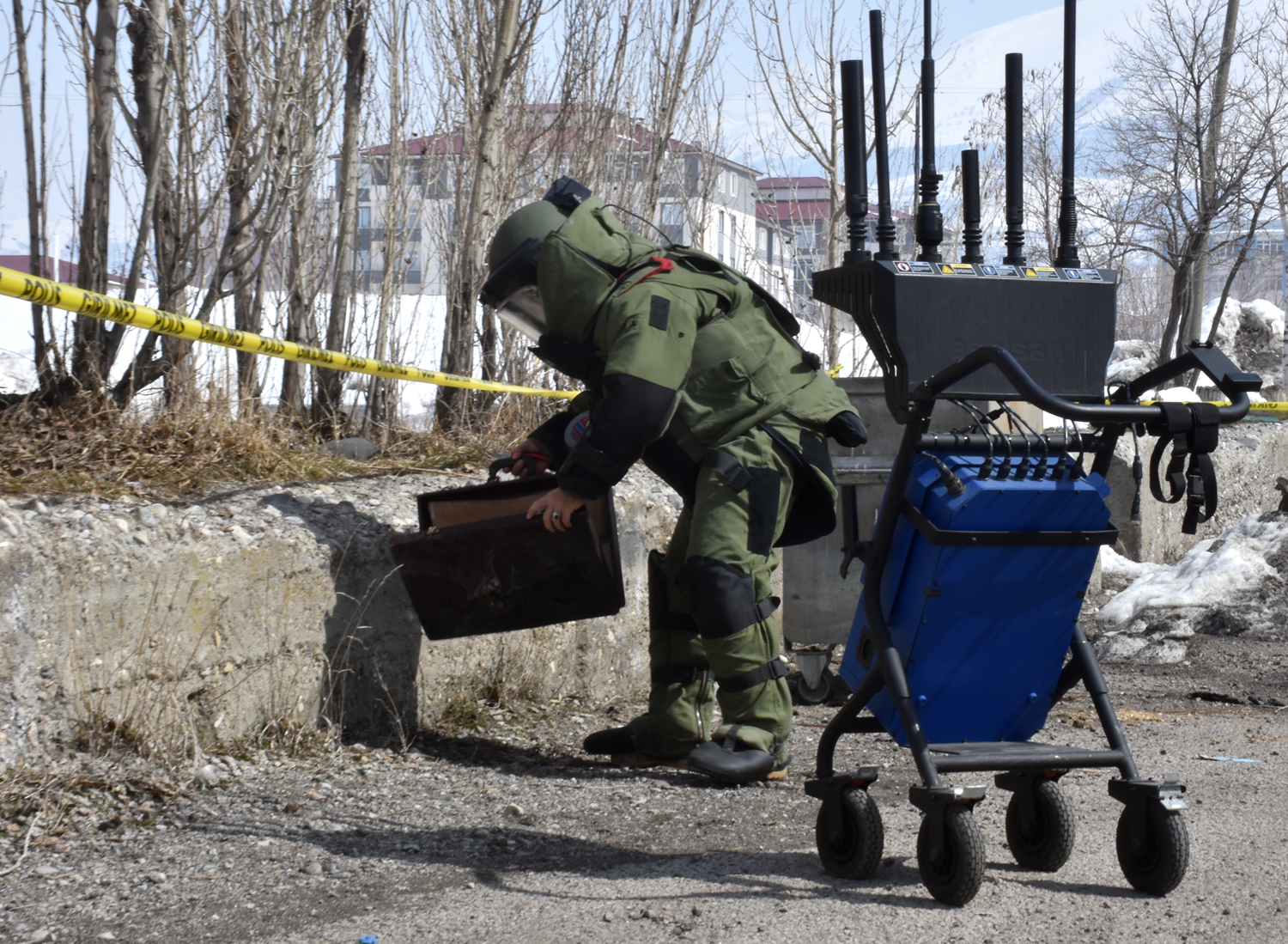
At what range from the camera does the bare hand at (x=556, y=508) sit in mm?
3262

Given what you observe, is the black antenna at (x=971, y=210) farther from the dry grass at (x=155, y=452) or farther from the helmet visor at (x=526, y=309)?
the dry grass at (x=155, y=452)

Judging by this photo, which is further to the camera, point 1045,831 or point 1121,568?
point 1121,568

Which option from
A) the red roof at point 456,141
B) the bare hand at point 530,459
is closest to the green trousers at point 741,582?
the bare hand at point 530,459

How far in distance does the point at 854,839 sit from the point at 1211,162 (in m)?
16.8

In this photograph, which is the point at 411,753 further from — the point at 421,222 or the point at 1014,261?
the point at 421,222

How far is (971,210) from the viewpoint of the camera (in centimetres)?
279

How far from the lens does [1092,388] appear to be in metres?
2.55

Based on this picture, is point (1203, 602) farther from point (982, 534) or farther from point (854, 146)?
point (854, 146)

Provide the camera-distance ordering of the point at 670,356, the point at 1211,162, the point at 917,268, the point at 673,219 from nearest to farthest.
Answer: the point at 917,268, the point at 670,356, the point at 673,219, the point at 1211,162

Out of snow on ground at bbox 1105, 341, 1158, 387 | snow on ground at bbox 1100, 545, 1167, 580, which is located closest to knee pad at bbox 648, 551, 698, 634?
snow on ground at bbox 1100, 545, 1167, 580

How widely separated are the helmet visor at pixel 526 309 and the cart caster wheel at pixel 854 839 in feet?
5.01

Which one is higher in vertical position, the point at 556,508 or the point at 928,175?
the point at 928,175

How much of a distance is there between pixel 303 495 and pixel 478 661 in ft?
2.72

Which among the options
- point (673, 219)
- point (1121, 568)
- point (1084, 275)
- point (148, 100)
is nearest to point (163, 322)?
point (148, 100)
